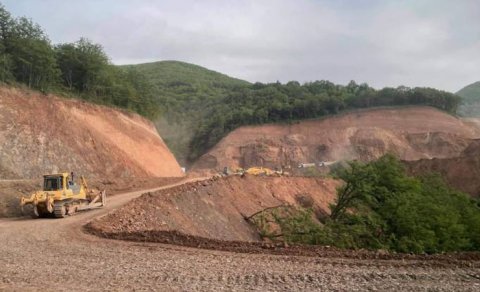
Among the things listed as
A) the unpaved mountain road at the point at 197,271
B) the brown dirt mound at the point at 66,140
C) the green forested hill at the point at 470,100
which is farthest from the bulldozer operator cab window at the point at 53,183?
the green forested hill at the point at 470,100

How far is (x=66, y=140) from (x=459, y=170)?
3457 cm

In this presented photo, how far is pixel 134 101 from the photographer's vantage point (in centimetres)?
4919

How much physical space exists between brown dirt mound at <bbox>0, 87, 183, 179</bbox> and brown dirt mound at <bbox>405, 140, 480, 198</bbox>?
24983 millimetres

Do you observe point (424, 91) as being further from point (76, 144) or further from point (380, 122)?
point (76, 144)

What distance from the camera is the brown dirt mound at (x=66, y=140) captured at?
97.9ft

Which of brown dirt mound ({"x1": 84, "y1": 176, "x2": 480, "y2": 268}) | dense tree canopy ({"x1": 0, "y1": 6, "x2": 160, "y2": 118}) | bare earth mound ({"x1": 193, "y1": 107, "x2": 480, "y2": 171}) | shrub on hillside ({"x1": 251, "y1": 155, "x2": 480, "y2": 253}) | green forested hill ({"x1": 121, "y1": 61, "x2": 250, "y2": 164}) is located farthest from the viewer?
green forested hill ({"x1": 121, "y1": 61, "x2": 250, "y2": 164})

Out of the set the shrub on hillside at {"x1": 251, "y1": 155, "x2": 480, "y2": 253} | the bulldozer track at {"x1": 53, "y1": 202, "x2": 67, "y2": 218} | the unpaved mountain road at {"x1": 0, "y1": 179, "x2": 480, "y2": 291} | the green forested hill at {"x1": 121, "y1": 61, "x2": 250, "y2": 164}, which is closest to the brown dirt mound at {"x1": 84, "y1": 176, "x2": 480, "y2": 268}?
the unpaved mountain road at {"x1": 0, "y1": 179, "x2": 480, "y2": 291}

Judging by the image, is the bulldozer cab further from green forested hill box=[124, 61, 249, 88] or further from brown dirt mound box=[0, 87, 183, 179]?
green forested hill box=[124, 61, 249, 88]

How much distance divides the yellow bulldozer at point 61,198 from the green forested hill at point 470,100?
352ft

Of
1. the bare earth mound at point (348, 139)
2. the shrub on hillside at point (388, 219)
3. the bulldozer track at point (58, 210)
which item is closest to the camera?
the bulldozer track at point (58, 210)

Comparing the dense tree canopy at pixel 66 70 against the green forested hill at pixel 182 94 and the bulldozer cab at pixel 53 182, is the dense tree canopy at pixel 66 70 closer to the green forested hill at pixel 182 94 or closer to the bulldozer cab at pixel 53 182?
the green forested hill at pixel 182 94

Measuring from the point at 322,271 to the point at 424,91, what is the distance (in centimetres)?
7251

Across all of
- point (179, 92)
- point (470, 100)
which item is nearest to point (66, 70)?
point (179, 92)

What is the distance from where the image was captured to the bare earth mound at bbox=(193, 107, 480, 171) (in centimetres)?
6581
